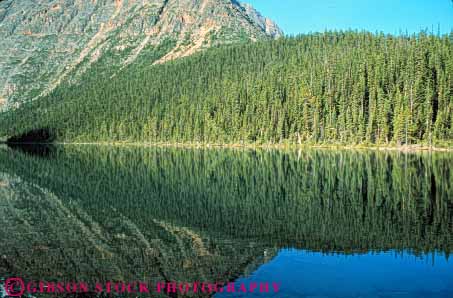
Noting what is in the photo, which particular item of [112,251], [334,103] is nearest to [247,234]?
[112,251]

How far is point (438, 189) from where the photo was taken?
35688 millimetres

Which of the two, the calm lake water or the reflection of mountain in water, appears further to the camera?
the reflection of mountain in water

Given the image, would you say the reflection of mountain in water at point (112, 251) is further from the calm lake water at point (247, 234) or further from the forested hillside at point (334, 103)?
the forested hillside at point (334, 103)

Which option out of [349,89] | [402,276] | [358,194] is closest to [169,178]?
[358,194]

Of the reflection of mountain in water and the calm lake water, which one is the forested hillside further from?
the reflection of mountain in water

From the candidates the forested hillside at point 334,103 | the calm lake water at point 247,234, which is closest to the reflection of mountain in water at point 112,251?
the calm lake water at point 247,234

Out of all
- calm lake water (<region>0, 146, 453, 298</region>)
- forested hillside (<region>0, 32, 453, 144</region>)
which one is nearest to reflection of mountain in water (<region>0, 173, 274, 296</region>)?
calm lake water (<region>0, 146, 453, 298</region>)

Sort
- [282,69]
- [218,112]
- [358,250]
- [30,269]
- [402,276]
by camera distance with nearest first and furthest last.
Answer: [402,276]
[30,269]
[358,250]
[218,112]
[282,69]

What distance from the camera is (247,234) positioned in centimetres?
2411

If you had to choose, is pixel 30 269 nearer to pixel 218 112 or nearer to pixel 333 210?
pixel 333 210

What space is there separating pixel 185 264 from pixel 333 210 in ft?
43.3

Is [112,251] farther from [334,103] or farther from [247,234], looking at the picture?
[334,103]

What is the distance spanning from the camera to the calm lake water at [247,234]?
17.7 meters

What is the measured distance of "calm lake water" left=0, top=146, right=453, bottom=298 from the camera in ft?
58.1
